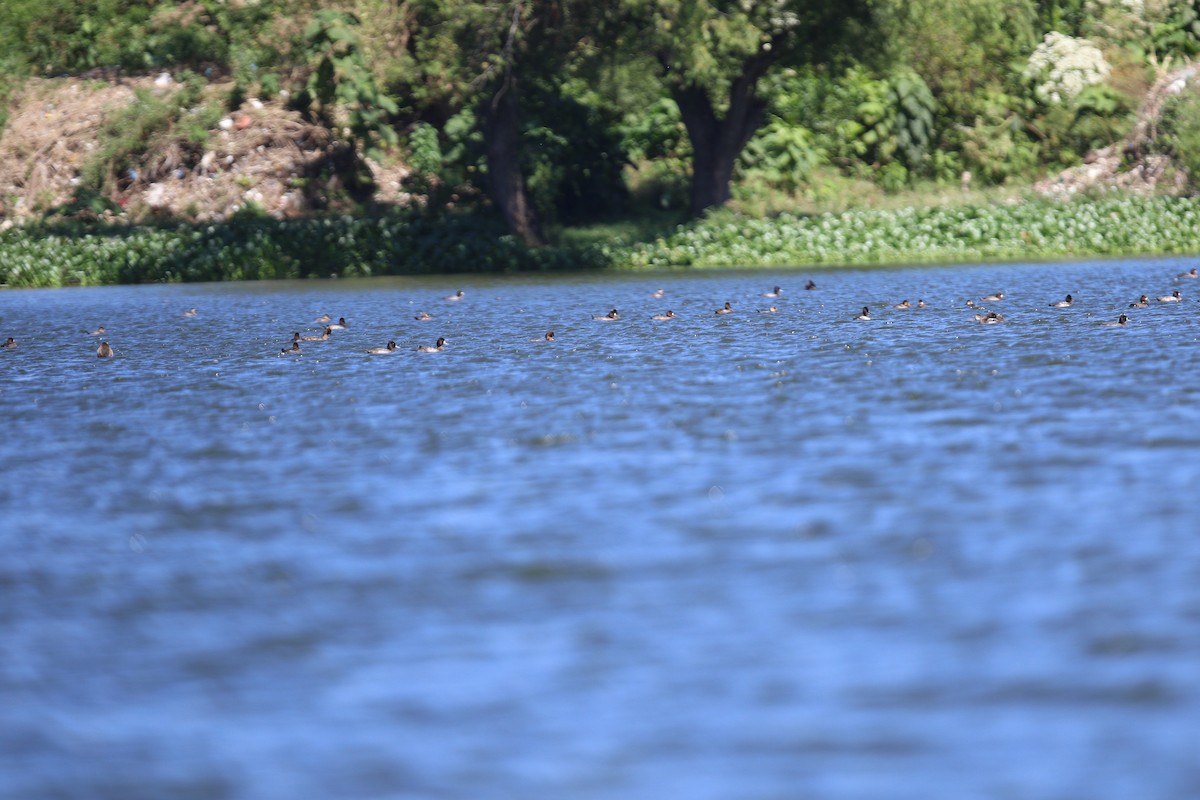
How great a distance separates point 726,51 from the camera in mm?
38781

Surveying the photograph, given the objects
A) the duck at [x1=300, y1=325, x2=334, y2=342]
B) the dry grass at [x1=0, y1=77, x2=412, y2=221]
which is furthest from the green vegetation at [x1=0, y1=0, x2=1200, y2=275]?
the duck at [x1=300, y1=325, x2=334, y2=342]

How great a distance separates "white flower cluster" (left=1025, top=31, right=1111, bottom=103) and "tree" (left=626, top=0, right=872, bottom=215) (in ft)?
32.5

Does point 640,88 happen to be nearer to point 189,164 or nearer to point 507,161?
point 507,161

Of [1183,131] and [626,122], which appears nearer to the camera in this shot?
[1183,131]

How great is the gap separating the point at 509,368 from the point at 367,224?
24.8 meters

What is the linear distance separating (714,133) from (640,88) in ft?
7.74

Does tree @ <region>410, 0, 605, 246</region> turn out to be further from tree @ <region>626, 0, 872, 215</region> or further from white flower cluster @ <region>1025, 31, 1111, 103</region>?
white flower cluster @ <region>1025, 31, 1111, 103</region>

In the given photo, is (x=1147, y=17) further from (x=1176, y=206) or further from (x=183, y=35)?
(x=183, y=35)

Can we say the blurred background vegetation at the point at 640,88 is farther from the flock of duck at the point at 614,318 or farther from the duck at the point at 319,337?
the duck at the point at 319,337

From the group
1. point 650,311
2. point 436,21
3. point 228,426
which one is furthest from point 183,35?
point 228,426

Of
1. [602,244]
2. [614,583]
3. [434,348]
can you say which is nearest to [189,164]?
[602,244]

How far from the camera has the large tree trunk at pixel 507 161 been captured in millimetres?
43312

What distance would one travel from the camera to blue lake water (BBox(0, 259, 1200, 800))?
22.2 feet

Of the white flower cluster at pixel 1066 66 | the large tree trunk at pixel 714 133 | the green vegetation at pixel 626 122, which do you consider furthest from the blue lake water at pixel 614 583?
the white flower cluster at pixel 1066 66
